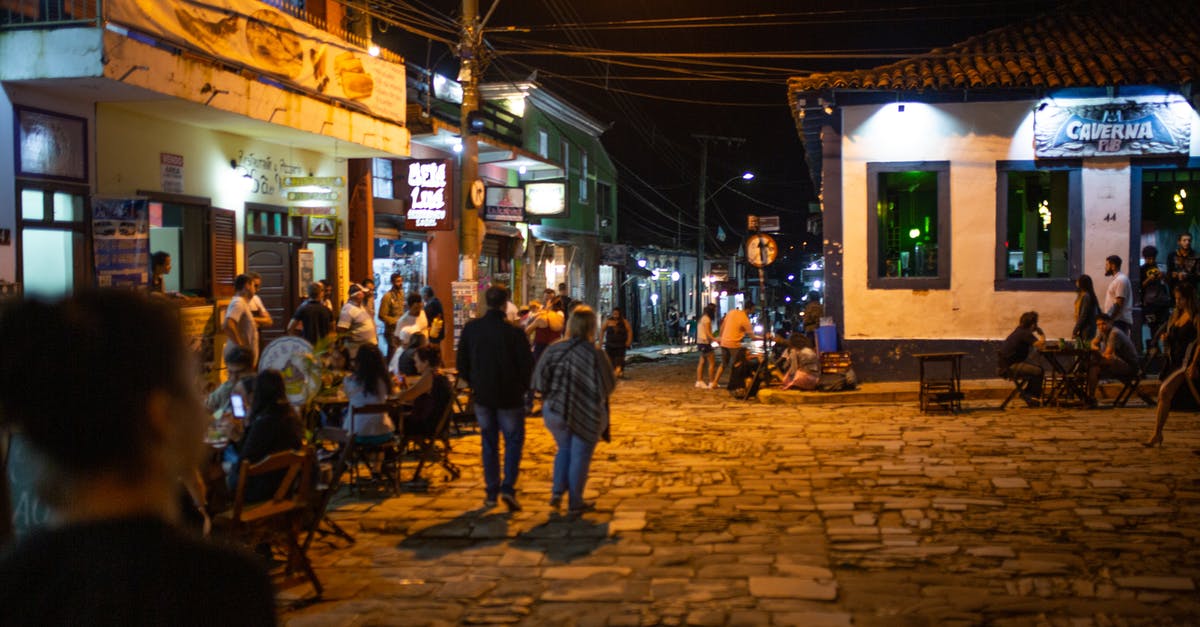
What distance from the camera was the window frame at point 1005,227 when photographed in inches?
684

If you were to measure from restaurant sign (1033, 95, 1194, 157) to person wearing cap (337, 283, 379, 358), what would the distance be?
1153cm

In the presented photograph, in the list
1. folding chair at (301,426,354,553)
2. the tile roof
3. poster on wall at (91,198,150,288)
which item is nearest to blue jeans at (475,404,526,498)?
folding chair at (301,426,354,553)

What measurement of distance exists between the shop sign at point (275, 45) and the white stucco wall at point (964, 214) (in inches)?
316

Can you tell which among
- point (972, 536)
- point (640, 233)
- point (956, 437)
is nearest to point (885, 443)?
point (956, 437)

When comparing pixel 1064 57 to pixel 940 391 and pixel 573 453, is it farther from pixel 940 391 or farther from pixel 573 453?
pixel 573 453

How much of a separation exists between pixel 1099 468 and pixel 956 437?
92.9 inches

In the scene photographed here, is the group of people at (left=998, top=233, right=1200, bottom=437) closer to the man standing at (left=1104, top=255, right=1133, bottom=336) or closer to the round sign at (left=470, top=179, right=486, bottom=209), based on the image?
the man standing at (left=1104, top=255, right=1133, bottom=336)

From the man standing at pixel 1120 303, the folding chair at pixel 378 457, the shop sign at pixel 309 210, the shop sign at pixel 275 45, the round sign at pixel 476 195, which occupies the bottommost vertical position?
the folding chair at pixel 378 457

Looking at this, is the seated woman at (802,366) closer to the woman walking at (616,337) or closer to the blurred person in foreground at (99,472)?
the woman walking at (616,337)

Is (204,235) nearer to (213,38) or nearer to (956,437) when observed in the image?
(213,38)

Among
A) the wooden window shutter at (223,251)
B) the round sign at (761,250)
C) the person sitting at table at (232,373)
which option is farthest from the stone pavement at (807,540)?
the round sign at (761,250)

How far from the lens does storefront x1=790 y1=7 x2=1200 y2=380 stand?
1717 cm

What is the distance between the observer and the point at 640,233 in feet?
156

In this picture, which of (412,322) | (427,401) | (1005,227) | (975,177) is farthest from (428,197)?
(427,401)
